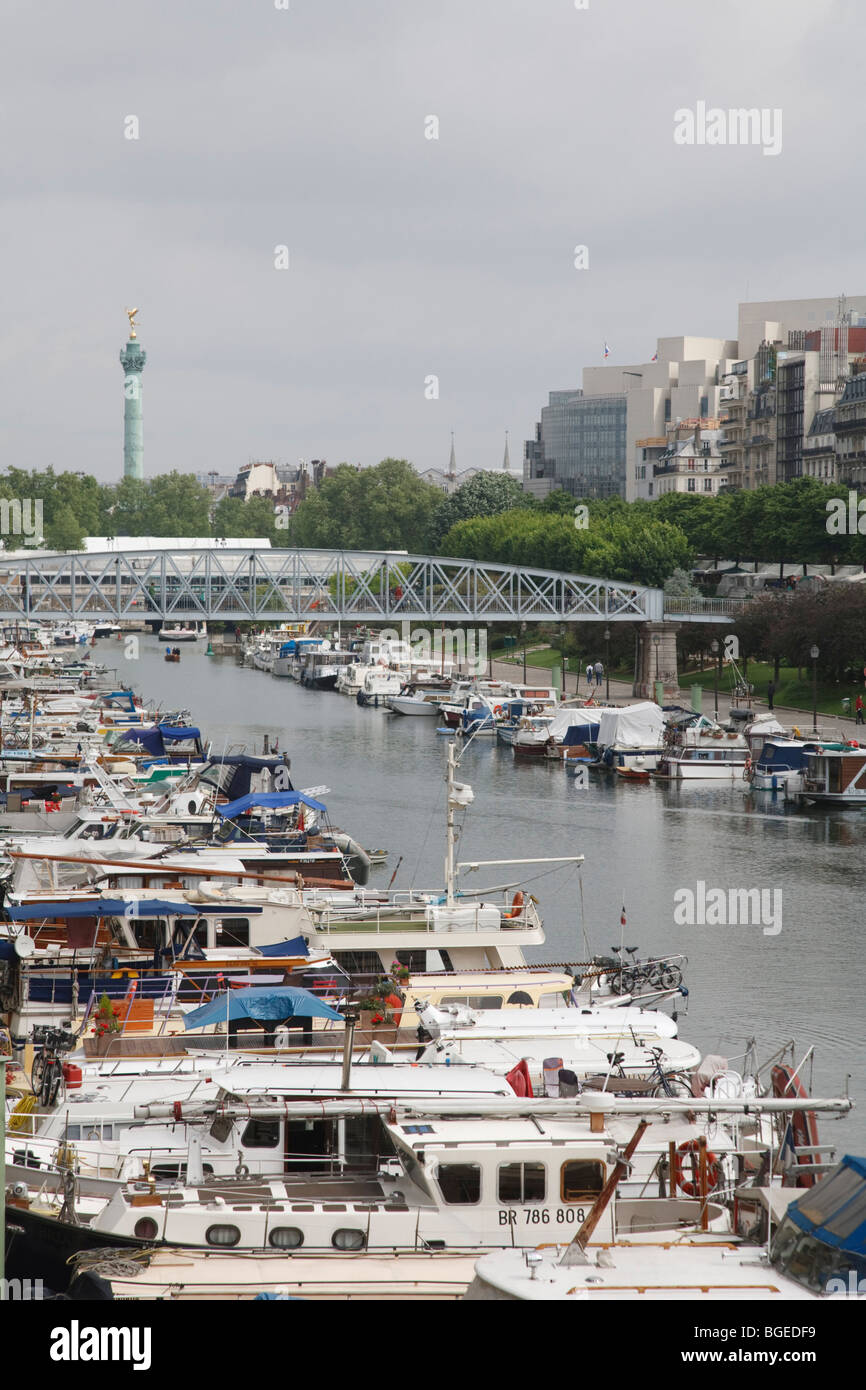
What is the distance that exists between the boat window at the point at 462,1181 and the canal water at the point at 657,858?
25.8ft

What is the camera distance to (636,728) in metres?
66.2

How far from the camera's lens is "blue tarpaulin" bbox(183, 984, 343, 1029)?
20.3 m

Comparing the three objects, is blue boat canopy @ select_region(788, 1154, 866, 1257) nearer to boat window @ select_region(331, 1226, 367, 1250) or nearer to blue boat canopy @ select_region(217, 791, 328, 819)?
boat window @ select_region(331, 1226, 367, 1250)

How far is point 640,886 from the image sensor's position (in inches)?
1619

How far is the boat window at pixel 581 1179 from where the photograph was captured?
15.5m

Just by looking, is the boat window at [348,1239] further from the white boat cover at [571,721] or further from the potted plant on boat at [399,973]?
the white boat cover at [571,721]

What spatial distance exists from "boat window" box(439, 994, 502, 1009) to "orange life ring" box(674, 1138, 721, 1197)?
7432 mm

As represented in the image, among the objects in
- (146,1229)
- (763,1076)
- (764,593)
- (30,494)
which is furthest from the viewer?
(30,494)

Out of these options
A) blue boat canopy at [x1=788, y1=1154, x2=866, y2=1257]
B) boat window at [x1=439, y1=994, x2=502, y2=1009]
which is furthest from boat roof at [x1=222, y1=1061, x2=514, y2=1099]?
blue boat canopy at [x1=788, y1=1154, x2=866, y2=1257]

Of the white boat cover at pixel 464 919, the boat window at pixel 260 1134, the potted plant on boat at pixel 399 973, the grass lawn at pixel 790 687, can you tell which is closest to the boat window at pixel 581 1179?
the boat window at pixel 260 1134

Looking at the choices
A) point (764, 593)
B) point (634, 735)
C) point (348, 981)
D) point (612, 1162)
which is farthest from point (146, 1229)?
point (764, 593)

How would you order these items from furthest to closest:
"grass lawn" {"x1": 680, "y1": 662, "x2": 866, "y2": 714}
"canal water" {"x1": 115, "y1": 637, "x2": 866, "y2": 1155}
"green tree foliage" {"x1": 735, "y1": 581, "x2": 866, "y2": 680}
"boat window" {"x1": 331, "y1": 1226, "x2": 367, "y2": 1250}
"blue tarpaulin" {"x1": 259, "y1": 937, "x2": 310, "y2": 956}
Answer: "grass lawn" {"x1": 680, "y1": 662, "x2": 866, "y2": 714} → "green tree foliage" {"x1": 735, "y1": 581, "x2": 866, "y2": 680} → "canal water" {"x1": 115, "y1": 637, "x2": 866, "y2": 1155} → "blue tarpaulin" {"x1": 259, "y1": 937, "x2": 310, "y2": 956} → "boat window" {"x1": 331, "y1": 1226, "x2": 367, "y2": 1250}

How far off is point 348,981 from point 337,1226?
9736 millimetres

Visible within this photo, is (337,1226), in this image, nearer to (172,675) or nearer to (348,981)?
(348,981)
